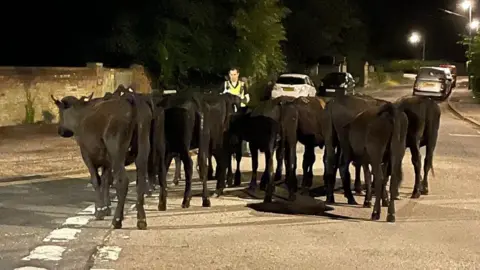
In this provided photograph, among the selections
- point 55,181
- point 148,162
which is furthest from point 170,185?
point 148,162

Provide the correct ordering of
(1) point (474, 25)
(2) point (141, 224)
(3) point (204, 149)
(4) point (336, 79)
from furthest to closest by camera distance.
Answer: (1) point (474, 25), (4) point (336, 79), (3) point (204, 149), (2) point (141, 224)

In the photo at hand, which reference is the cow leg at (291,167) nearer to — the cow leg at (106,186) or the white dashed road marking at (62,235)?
the cow leg at (106,186)

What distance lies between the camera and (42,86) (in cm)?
2503

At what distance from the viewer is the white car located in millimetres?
41250

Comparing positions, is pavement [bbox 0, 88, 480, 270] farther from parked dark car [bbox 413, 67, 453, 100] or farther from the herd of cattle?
parked dark car [bbox 413, 67, 453, 100]

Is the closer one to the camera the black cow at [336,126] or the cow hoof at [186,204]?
the cow hoof at [186,204]

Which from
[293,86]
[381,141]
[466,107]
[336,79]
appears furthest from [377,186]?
[336,79]

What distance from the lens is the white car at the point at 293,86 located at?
41250mm

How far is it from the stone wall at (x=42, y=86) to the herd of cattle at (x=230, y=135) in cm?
1139

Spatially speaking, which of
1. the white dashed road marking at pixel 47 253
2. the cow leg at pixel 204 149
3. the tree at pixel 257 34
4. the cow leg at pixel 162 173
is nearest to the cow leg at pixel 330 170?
the cow leg at pixel 204 149

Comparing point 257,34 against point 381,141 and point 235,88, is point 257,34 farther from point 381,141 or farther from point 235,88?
point 381,141

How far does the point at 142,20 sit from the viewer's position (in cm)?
3394

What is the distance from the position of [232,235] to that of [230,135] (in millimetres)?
3792

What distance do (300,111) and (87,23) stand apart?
21.6 m
